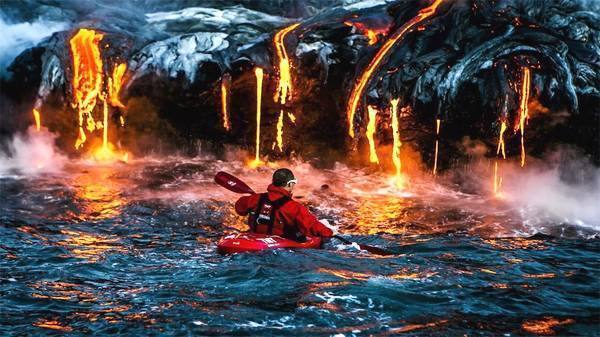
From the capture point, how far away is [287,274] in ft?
20.7

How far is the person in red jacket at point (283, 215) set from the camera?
23.4ft

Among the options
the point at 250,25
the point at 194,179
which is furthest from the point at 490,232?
the point at 250,25

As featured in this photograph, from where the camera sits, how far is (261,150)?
46.8ft

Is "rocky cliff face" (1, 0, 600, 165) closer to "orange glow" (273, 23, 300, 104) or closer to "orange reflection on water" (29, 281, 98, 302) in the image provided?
"orange glow" (273, 23, 300, 104)

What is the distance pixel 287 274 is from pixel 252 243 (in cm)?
77

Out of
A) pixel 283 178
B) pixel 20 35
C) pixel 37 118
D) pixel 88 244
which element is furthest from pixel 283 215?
pixel 20 35

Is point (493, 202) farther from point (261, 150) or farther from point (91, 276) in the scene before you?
point (91, 276)

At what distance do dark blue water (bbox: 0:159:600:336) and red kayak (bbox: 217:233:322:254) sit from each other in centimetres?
11

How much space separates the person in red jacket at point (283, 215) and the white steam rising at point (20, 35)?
987 cm

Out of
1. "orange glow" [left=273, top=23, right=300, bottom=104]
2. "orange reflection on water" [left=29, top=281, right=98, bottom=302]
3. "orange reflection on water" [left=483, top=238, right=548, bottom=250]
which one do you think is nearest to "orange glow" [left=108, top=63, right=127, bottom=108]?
"orange glow" [left=273, top=23, right=300, bottom=104]

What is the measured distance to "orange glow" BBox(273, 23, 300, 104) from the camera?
13.0m

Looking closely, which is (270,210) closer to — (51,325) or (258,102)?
(51,325)

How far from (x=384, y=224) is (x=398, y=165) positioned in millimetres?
3527

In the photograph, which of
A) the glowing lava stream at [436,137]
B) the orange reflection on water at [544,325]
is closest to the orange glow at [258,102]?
the glowing lava stream at [436,137]
